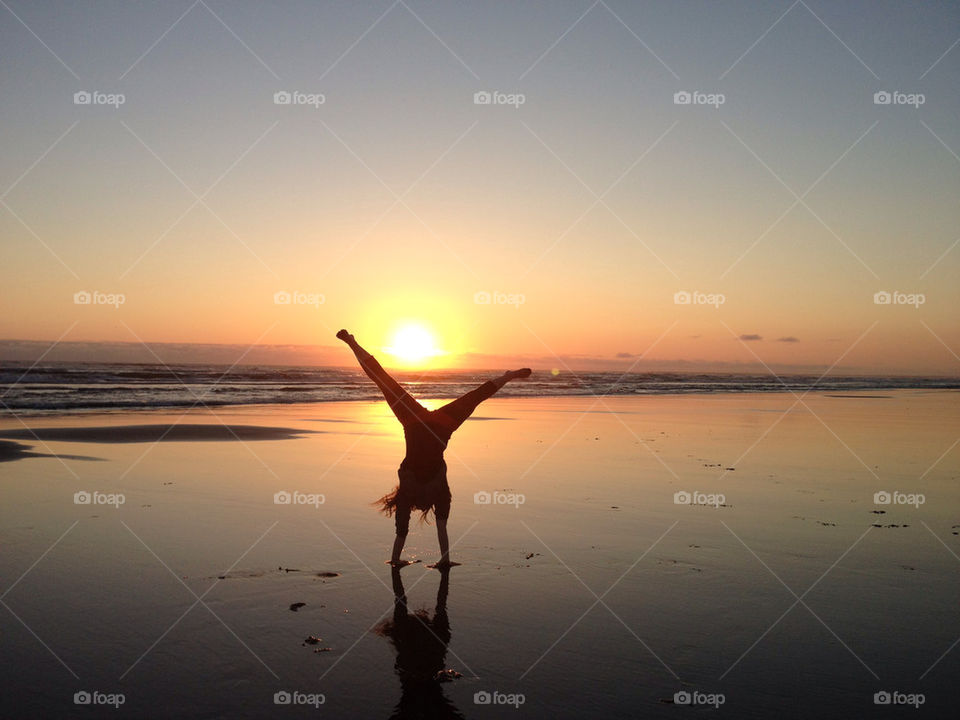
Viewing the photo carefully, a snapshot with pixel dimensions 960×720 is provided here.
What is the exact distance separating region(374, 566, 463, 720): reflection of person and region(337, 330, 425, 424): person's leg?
1.90 m

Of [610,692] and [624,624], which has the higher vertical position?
[624,624]

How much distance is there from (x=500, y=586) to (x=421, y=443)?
71.2 inches

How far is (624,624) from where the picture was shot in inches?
262

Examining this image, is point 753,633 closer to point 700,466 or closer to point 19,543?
point 19,543

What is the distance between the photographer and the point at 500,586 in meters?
7.62

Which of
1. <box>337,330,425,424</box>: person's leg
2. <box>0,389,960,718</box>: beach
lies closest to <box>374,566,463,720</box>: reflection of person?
<box>0,389,960,718</box>: beach

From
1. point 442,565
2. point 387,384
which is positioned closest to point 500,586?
point 442,565

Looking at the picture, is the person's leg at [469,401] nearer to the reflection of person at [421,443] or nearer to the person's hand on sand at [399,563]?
the reflection of person at [421,443]

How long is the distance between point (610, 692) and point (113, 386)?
47190mm

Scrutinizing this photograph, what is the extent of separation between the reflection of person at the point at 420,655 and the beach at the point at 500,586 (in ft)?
0.23

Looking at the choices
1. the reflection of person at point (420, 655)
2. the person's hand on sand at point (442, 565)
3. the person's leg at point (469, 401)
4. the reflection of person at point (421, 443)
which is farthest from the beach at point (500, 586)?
the person's leg at point (469, 401)

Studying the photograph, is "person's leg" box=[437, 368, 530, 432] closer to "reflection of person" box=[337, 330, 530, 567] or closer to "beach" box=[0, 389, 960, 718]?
"reflection of person" box=[337, 330, 530, 567]

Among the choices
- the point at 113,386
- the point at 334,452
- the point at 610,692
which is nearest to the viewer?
the point at 610,692

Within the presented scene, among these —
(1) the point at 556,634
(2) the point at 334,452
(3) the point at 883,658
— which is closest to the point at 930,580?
(3) the point at 883,658
